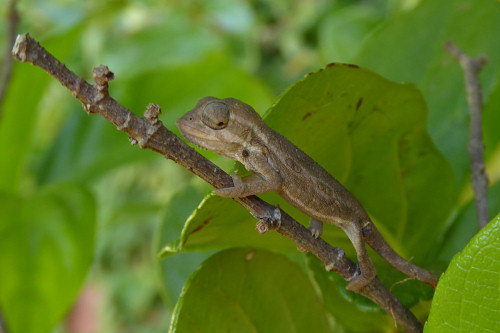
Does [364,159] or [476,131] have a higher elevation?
[364,159]

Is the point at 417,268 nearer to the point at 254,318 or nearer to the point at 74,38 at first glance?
the point at 254,318

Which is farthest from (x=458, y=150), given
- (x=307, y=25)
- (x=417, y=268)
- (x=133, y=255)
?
(x=133, y=255)

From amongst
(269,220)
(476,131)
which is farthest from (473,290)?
(476,131)

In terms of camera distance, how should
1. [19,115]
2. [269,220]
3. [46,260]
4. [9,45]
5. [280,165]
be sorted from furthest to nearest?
1. [19,115]
2. [46,260]
3. [9,45]
4. [280,165]
5. [269,220]

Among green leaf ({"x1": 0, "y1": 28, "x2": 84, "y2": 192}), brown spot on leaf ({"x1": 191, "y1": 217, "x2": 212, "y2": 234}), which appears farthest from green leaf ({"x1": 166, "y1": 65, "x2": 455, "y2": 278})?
green leaf ({"x1": 0, "y1": 28, "x2": 84, "y2": 192})

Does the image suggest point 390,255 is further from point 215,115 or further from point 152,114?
point 152,114

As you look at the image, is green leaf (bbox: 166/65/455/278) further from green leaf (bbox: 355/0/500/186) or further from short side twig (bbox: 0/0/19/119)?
short side twig (bbox: 0/0/19/119)

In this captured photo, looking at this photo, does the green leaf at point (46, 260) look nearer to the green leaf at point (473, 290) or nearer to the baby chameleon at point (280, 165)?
the baby chameleon at point (280, 165)
